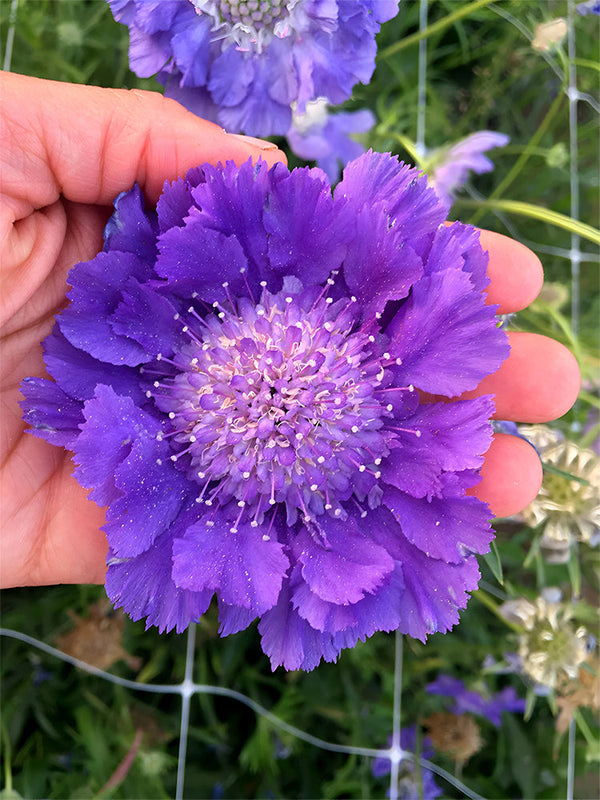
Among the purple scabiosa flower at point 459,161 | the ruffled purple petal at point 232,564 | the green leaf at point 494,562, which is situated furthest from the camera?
the purple scabiosa flower at point 459,161

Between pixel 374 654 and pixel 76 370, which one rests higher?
pixel 76 370

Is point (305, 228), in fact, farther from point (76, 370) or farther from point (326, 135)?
point (326, 135)

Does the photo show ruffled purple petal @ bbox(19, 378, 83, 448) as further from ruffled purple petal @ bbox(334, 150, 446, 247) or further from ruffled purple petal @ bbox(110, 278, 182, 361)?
ruffled purple petal @ bbox(334, 150, 446, 247)

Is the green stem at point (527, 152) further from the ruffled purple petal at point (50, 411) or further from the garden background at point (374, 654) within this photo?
the ruffled purple petal at point (50, 411)

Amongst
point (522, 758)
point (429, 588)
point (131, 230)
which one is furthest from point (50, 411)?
point (522, 758)

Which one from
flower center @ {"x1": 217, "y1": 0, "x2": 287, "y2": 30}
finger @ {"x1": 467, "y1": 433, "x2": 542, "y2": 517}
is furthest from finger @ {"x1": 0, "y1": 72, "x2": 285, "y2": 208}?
finger @ {"x1": 467, "y1": 433, "x2": 542, "y2": 517}

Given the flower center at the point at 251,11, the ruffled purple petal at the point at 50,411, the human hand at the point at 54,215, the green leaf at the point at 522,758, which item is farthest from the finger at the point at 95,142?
the green leaf at the point at 522,758
